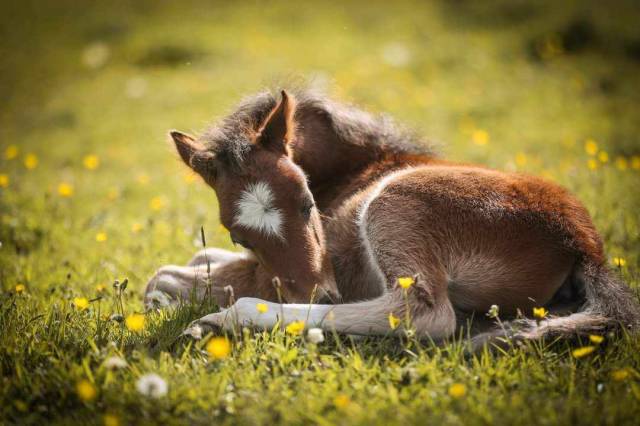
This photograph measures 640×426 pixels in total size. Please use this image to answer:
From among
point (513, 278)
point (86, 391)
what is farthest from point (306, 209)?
point (86, 391)

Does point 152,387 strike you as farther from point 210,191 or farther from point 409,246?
point 210,191

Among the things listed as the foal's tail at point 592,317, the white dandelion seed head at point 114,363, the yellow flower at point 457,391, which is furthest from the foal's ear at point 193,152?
the yellow flower at point 457,391

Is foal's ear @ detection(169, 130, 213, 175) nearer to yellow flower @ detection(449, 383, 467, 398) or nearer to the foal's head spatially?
the foal's head

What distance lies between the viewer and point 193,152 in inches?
162

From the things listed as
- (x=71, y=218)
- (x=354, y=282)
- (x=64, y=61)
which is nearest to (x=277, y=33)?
(x=64, y=61)

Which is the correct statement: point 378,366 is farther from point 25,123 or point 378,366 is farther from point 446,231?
point 25,123

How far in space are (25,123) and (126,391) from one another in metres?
11.1

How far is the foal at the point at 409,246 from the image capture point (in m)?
3.45

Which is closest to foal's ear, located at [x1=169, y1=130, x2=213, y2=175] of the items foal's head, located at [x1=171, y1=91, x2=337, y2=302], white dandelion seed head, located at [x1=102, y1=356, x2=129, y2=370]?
foal's head, located at [x1=171, y1=91, x2=337, y2=302]

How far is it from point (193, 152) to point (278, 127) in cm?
63

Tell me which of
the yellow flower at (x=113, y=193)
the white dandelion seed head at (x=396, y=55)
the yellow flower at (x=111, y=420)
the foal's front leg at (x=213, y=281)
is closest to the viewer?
the yellow flower at (x=111, y=420)

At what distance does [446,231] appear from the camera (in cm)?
372

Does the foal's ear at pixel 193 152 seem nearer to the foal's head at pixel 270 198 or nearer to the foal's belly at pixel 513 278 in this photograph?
the foal's head at pixel 270 198

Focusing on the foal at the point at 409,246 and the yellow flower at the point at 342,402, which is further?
the foal at the point at 409,246
